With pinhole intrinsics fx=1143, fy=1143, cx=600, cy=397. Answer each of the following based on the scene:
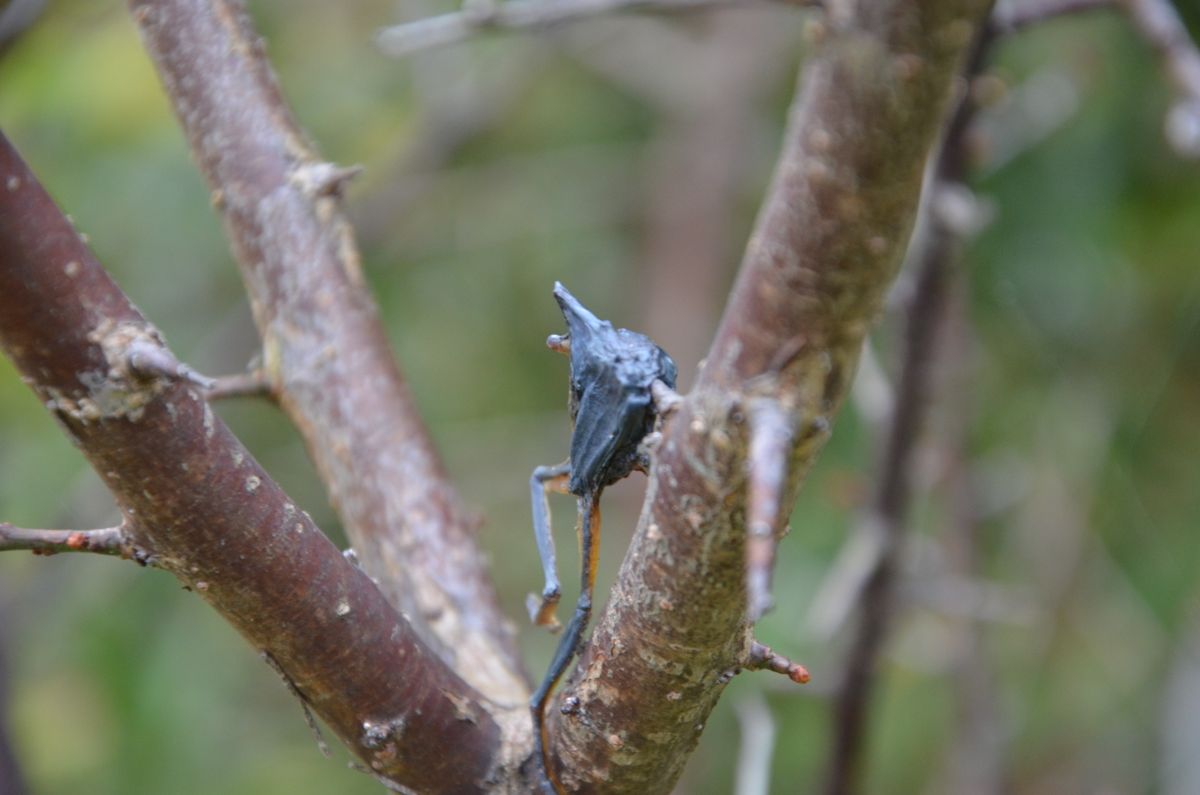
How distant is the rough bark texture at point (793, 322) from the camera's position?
22.4 inches

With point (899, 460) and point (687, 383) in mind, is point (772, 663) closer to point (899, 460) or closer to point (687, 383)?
point (899, 460)

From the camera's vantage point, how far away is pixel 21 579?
3193 mm

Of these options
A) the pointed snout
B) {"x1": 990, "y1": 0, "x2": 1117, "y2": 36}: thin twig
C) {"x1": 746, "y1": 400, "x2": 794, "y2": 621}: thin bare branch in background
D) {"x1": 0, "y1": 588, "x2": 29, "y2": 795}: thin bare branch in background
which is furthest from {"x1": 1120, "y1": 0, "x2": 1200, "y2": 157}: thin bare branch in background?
{"x1": 0, "y1": 588, "x2": 29, "y2": 795}: thin bare branch in background

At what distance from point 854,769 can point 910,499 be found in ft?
1.78

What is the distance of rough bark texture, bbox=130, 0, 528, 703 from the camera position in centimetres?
142

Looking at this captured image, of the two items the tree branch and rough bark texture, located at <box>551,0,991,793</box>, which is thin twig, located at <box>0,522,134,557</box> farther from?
rough bark texture, located at <box>551,0,991,793</box>

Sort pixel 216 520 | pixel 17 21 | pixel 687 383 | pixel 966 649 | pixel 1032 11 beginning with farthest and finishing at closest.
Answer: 1. pixel 687 383
2. pixel 966 649
3. pixel 17 21
4. pixel 1032 11
5. pixel 216 520

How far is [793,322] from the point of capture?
66 cm

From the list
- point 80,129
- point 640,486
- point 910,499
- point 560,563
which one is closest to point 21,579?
point 80,129

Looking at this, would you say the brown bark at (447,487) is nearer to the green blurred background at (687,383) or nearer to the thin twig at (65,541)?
the thin twig at (65,541)

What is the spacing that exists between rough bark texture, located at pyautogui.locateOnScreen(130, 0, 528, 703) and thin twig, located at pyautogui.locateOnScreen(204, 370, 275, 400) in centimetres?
2

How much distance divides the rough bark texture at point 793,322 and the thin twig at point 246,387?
0.73 metres

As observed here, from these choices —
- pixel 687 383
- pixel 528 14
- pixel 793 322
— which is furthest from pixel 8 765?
pixel 687 383

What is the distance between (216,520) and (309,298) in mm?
662
